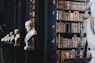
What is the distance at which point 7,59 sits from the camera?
16.3 feet

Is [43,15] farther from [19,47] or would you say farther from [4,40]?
[4,40]

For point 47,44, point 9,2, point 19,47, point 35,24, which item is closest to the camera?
point 47,44

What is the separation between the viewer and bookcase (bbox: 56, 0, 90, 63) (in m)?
4.82

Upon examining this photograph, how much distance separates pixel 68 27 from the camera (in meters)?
4.97

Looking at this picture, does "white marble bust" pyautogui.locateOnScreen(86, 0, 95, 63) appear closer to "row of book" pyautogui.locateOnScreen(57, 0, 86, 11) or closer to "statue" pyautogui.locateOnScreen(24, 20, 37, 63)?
"statue" pyautogui.locateOnScreen(24, 20, 37, 63)

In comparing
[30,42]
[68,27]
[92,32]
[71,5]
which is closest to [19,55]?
[30,42]

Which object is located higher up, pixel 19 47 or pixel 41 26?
pixel 41 26

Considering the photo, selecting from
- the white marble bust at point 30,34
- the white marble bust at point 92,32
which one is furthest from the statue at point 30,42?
the white marble bust at point 92,32

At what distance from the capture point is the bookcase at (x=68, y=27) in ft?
15.8

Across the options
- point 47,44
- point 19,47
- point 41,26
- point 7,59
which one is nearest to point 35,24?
point 41,26

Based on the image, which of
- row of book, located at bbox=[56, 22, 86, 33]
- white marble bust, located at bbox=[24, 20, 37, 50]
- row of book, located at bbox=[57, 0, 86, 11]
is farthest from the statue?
row of book, located at bbox=[57, 0, 86, 11]

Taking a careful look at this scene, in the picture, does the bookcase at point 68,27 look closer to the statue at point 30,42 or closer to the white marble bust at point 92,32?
the statue at point 30,42

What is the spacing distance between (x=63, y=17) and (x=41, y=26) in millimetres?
2139

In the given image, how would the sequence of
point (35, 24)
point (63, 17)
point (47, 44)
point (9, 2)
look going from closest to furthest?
point (47, 44) < point (35, 24) < point (63, 17) < point (9, 2)
